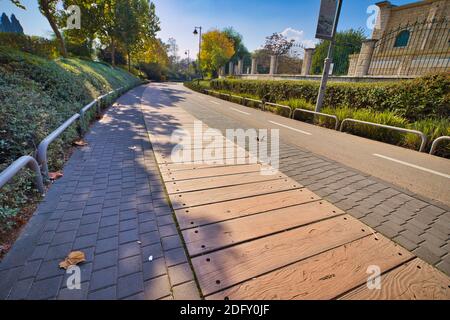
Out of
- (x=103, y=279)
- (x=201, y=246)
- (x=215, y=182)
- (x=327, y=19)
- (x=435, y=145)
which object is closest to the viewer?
(x=103, y=279)

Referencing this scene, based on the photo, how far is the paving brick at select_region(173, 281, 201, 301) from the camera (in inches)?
61.2

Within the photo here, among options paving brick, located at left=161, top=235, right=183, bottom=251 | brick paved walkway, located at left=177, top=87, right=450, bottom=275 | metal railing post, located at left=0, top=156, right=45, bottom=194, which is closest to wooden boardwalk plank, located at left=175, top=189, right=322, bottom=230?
paving brick, located at left=161, top=235, right=183, bottom=251

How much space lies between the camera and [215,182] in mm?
3311

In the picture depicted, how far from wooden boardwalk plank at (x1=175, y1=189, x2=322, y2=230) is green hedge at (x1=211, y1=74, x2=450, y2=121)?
6.52 meters

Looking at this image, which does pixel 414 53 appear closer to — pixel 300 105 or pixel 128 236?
pixel 300 105

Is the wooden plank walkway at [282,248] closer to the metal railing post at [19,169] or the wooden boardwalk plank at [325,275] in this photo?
the wooden boardwalk plank at [325,275]

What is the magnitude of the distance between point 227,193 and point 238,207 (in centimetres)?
37

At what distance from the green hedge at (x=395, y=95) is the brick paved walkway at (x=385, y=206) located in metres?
4.83

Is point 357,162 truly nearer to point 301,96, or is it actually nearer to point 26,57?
point 301,96

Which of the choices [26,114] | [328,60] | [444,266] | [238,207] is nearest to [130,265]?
[238,207]

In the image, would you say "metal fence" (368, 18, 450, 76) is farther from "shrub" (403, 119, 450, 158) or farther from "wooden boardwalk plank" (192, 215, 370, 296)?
"wooden boardwalk plank" (192, 215, 370, 296)

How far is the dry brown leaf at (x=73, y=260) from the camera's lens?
1.72 m

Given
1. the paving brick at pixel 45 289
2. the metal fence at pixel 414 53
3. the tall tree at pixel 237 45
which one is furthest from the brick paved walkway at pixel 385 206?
the tall tree at pixel 237 45
